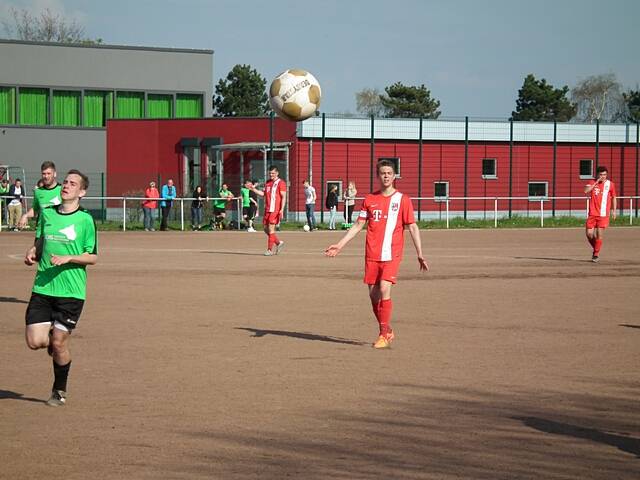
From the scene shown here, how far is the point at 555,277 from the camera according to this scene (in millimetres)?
19719

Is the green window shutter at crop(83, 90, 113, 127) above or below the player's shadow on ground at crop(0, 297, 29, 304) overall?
above

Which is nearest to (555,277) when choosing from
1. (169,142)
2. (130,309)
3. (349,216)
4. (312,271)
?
(312,271)

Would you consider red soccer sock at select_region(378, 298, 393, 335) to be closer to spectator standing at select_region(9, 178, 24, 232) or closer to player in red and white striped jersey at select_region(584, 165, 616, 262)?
player in red and white striped jersey at select_region(584, 165, 616, 262)

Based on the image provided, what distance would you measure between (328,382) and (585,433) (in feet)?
8.48

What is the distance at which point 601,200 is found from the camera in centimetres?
2311

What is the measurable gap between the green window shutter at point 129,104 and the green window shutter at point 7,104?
5.04 m

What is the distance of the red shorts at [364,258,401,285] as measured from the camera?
11.5 metres

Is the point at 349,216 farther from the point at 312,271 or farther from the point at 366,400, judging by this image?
the point at 366,400

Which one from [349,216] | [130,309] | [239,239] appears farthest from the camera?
[349,216]

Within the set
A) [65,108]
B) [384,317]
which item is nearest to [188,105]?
[65,108]

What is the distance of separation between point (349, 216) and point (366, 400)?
32.0m

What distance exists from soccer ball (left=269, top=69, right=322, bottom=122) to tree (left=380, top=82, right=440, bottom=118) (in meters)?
61.5

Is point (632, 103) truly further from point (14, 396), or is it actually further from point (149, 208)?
point (14, 396)

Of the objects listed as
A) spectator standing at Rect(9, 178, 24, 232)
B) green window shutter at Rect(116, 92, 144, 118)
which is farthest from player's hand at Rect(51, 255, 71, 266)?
green window shutter at Rect(116, 92, 144, 118)
